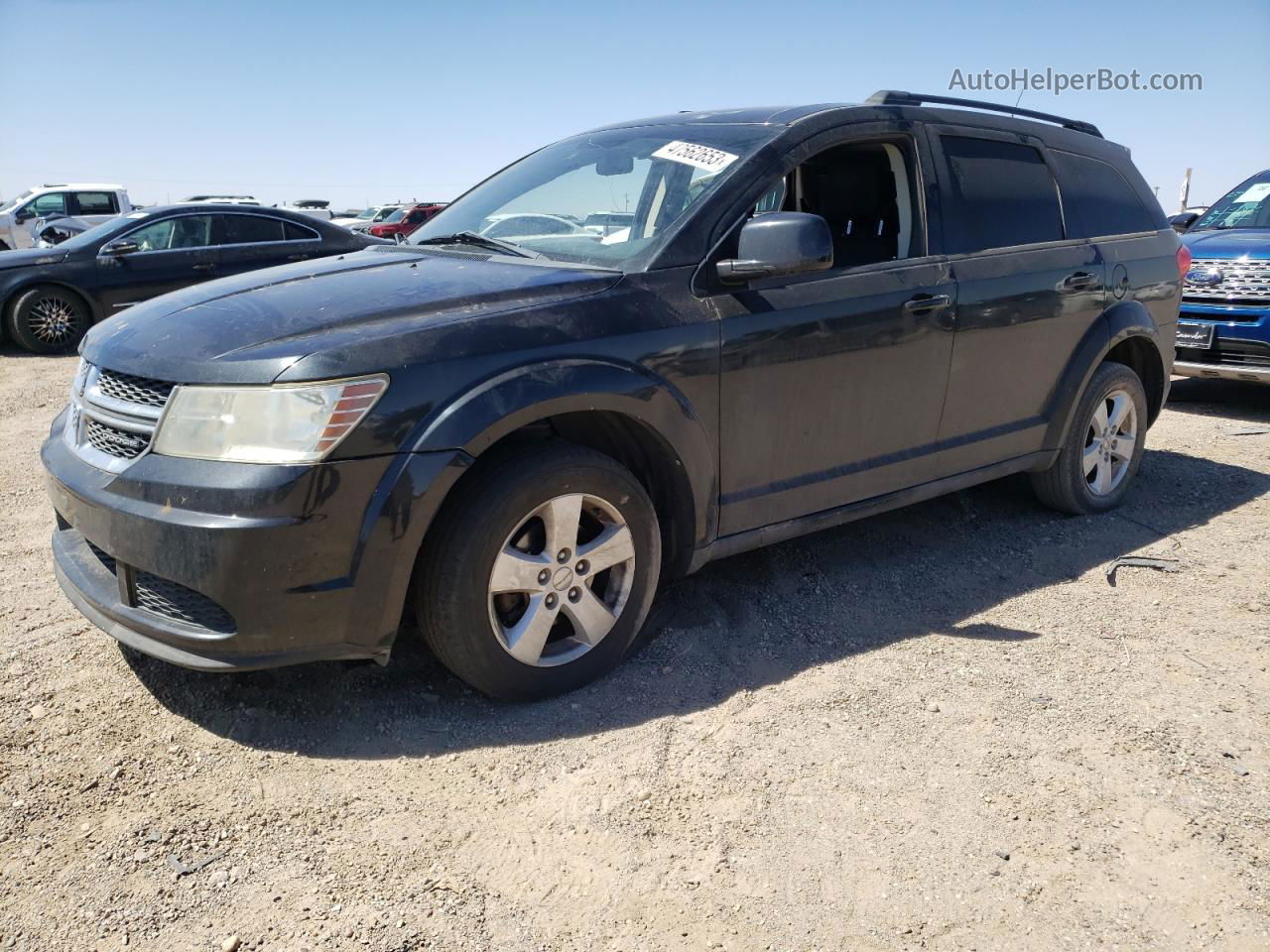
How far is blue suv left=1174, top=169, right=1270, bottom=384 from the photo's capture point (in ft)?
23.6

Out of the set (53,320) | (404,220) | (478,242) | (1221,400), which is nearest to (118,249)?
(53,320)

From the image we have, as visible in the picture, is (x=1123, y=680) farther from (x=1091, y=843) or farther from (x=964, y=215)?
(x=964, y=215)

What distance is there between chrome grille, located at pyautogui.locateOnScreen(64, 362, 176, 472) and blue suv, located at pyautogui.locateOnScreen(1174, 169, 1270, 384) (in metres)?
7.10

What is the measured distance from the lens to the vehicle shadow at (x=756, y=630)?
2971mm

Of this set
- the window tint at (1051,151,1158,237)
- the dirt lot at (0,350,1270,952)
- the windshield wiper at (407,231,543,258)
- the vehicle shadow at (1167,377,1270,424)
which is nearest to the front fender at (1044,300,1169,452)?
the window tint at (1051,151,1158,237)

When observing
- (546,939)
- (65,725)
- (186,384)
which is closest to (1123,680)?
(546,939)

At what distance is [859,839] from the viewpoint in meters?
2.49

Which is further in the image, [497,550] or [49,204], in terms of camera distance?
[49,204]

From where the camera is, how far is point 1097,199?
477 centimetres

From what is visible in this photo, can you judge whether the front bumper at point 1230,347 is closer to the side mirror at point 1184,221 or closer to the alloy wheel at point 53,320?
the side mirror at point 1184,221

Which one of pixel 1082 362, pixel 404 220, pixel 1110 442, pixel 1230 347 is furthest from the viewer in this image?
pixel 404 220

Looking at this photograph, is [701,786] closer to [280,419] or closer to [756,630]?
[756,630]

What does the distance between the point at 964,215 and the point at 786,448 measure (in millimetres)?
1379

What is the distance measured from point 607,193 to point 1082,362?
2.35 m
